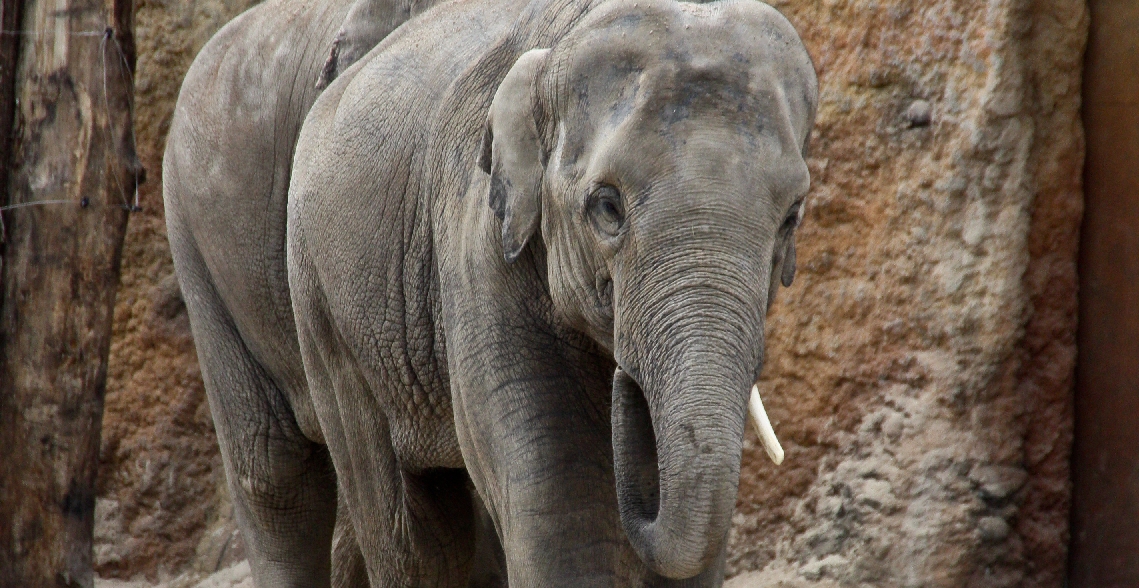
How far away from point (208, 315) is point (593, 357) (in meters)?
1.70

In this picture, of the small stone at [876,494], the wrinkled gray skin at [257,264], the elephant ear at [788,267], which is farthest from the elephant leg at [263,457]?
the elephant ear at [788,267]

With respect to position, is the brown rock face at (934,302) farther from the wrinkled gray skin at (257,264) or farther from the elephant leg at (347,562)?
the wrinkled gray skin at (257,264)

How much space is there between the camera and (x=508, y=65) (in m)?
2.80

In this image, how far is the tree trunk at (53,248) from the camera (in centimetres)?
457

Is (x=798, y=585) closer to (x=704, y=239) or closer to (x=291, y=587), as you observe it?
(x=291, y=587)

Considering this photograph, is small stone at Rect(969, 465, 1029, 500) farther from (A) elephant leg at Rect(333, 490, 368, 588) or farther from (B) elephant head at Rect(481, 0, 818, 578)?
(B) elephant head at Rect(481, 0, 818, 578)

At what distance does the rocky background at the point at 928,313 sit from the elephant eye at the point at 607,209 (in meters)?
2.03

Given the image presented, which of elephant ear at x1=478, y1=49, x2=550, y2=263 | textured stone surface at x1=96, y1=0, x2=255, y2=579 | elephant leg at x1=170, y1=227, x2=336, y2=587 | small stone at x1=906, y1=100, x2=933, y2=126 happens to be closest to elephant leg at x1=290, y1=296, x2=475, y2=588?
elephant leg at x1=170, y1=227, x2=336, y2=587

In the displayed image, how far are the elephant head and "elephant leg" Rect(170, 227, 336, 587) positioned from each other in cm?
171

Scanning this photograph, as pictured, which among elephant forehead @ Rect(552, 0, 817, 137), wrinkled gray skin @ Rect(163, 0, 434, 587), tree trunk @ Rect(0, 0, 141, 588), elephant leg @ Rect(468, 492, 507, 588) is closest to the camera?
elephant forehead @ Rect(552, 0, 817, 137)

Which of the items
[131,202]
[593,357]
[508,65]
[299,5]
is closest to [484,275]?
[593,357]

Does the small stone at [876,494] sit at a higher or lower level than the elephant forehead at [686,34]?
lower

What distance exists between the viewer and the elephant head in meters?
A: 2.18

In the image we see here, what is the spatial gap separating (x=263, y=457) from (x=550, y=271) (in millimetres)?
1739
